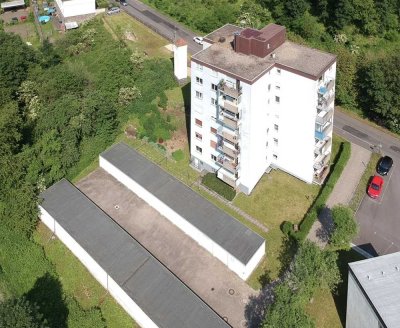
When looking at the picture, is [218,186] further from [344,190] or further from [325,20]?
[325,20]

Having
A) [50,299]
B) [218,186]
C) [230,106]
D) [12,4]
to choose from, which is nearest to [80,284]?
[50,299]

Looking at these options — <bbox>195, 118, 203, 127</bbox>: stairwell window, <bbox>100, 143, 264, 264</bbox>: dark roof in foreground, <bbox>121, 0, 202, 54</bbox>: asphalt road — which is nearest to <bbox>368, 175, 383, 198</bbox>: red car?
<bbox>100, 143, 264, 264</bbox>: dark roof in foreground

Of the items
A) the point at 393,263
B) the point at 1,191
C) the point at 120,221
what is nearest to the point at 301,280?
the point at 393,263

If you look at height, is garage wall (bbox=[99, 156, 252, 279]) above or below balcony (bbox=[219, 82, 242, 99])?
below

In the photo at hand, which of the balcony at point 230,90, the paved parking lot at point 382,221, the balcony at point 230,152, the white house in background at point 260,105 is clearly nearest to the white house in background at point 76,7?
the white house in background at point 260,105

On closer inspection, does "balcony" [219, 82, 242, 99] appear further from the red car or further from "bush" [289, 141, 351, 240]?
the red car

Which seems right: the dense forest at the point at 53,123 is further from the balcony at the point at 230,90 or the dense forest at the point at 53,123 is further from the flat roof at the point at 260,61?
the balcony at the point at 230,90

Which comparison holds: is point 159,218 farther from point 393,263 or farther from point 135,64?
point 135,64
